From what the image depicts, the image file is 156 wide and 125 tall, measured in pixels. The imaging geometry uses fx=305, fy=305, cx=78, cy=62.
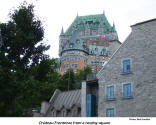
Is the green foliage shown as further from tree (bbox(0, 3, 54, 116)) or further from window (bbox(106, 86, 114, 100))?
window (bbox(106, 86, 114, 100))

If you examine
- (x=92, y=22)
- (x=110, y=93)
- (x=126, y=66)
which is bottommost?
(x=110, y=93)

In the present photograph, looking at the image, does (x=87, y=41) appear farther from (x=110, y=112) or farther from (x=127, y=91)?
(x=127, y=91)

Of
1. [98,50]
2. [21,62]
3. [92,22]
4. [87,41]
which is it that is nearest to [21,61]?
[21,62]

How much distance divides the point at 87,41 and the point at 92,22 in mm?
13334

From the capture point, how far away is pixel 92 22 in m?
158

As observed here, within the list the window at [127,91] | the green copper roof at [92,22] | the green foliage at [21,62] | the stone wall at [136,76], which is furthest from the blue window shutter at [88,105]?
the green copper roof at [92,22]

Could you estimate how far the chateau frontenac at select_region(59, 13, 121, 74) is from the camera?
11556 centimetres

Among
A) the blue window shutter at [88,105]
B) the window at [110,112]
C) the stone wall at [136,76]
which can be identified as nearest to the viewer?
the stone wall at [136,76]

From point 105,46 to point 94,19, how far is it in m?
20.3

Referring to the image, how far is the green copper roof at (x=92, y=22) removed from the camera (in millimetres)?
156125

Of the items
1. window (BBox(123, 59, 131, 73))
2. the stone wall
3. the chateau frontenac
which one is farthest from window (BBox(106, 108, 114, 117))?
the chateau frontenac

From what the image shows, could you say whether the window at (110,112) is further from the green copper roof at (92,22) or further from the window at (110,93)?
the green copper roof at (92,22)

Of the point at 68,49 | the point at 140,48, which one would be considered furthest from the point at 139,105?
the point at 68,49

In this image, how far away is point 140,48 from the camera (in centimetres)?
3091
